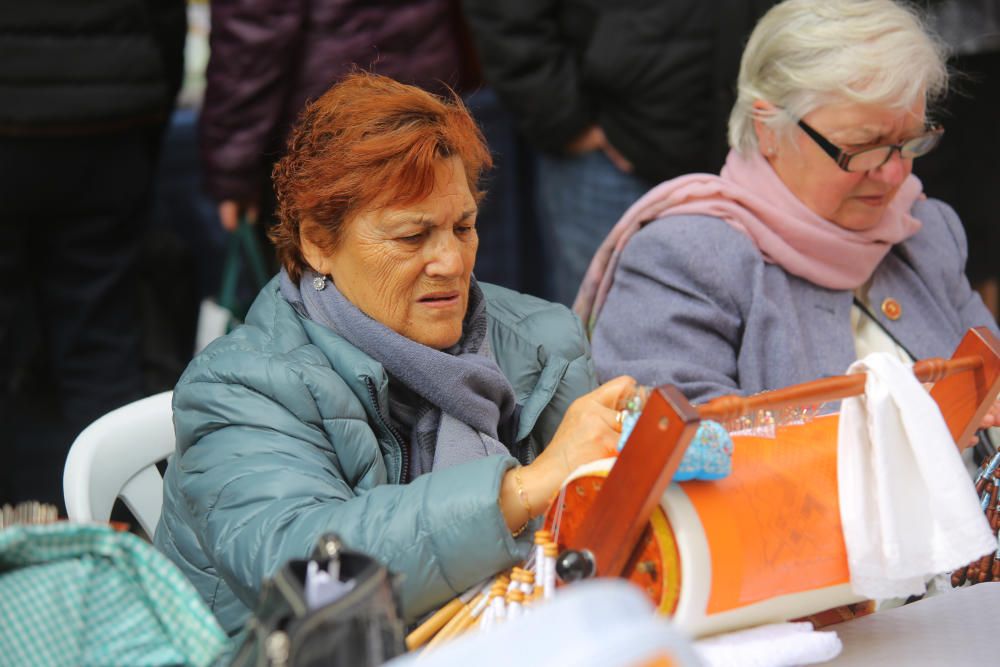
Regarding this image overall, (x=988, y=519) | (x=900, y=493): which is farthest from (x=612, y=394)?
(x=988, y=519)

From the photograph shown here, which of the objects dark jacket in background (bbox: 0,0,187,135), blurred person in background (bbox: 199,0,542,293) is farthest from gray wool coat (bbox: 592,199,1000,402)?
dark jacket in background (bbox: 0,0,187,135)

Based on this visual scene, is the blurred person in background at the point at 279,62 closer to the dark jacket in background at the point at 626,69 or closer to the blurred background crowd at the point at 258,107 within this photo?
the blurred background crowd at the point at 258,107

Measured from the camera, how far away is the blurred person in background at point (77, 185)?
2918mm

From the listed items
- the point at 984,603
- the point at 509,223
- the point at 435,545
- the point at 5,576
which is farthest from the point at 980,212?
the point at 5,576

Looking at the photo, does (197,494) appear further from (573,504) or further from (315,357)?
(573,504)

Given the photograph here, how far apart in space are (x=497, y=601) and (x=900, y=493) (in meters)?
0.53

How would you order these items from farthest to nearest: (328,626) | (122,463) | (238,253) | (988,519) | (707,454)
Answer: (238,253) → (122,463) → (988,519) → (707,454) → (328,626)

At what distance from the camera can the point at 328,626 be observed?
109 cm

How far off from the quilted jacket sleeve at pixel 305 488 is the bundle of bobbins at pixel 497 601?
0.02 metres

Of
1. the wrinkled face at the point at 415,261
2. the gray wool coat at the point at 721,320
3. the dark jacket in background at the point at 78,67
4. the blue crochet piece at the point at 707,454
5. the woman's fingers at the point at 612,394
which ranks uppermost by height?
the dark jacket in background at the point at 78,67

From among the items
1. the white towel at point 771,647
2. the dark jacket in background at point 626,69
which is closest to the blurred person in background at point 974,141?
the dark jacket in background at point 626,69

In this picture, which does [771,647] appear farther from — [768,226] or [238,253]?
[238,253]

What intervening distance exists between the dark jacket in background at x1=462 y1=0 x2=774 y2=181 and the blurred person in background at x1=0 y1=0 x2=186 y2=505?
2.90 feet

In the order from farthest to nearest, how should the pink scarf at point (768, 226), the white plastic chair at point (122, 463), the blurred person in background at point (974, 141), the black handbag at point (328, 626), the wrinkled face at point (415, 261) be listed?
1. the blurred person in background at point (974, 141)
2. the pink scarf at point (768, 226)
3. the white plastic chair at point (122, 463)
4. the wrinkled face at point (415, 261)
5. the black handbag at point (328, 626)
